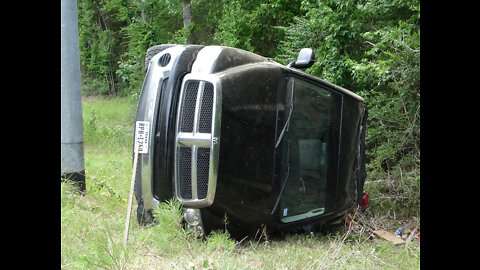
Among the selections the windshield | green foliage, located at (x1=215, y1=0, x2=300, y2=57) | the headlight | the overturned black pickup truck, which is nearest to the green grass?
the headlight

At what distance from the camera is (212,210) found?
3871 mm

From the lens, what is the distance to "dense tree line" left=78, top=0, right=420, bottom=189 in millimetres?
6727

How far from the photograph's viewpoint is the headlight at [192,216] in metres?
3.89

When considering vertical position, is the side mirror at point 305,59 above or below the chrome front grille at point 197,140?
above

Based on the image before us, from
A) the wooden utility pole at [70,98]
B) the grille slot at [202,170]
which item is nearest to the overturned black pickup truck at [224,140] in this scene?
the grille slot at [202,170]

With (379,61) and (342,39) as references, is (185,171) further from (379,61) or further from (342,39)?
(342,39)

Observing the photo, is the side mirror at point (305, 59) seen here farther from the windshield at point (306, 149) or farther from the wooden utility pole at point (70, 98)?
the wooden utility pole at point (70, 98)

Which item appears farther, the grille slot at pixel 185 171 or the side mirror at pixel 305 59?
the side mirror at pixel 305 59

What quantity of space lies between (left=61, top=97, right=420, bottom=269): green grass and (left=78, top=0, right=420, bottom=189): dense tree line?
234 cm

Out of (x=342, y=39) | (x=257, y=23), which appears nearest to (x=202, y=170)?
(x=342, y=39)

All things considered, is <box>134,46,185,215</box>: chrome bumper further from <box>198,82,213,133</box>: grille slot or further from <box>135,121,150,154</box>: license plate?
<box>198,82,213,133</box>: grille slot

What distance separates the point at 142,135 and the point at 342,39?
5695 millimetres
